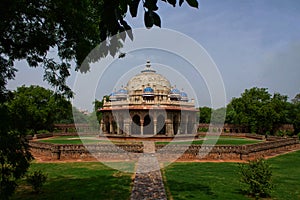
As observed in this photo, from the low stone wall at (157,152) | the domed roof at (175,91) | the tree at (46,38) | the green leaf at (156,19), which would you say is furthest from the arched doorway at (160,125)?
the green leaf at (156,19)

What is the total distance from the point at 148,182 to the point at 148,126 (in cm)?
2068

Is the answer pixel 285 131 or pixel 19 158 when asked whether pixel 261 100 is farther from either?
pixel 19 158

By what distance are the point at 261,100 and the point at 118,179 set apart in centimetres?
3411

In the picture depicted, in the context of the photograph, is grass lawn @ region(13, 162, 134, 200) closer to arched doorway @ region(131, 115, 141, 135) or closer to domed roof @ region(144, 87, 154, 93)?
arched doorway @ region(131, 115, 141, 135)

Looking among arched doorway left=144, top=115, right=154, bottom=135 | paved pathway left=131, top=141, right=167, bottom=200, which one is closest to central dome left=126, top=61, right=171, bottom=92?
arched doorway left=144, top=115, right=154, bottom=135

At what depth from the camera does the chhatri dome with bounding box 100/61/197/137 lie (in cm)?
2936

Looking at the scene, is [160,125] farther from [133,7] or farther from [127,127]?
[133,7]

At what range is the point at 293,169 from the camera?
1431 centimetres

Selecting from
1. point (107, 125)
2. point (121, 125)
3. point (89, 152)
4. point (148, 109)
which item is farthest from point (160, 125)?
point (89, 152)

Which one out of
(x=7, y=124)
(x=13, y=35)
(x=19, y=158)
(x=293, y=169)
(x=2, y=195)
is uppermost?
(x=13, y=35)

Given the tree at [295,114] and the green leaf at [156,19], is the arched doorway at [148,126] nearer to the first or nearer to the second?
the tree at [295,114]

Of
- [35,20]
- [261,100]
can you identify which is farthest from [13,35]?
[261,100]

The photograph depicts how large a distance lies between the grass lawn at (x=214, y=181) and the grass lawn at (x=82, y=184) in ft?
5.56

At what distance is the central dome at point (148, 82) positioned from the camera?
34.5 metres
